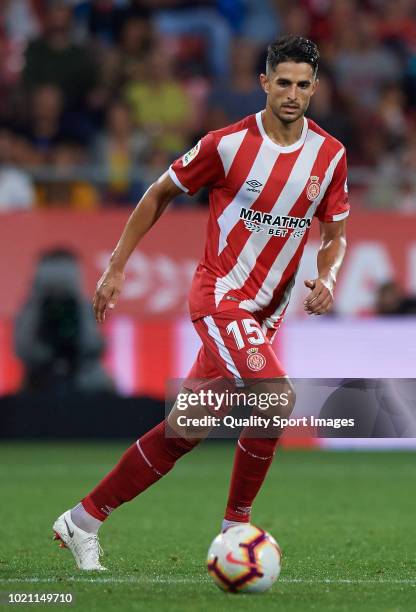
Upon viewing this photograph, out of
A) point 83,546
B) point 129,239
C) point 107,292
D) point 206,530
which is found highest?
point 129,239

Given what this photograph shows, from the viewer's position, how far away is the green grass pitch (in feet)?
16.4

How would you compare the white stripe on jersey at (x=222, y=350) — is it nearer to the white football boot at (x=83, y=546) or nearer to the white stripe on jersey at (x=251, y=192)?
the white stripe on jersey at (x=251, y=192)

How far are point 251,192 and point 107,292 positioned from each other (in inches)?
30.1

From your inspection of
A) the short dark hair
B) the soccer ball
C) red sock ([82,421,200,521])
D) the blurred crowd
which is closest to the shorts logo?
red sock ([82,421,200,521])

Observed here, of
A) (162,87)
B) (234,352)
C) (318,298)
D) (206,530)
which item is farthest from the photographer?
(162,87)

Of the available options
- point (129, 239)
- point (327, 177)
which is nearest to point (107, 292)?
point (129, 239)

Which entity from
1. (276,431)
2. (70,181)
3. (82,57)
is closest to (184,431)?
(276,431)

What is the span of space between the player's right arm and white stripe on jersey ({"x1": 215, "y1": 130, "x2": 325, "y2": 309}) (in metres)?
0.33

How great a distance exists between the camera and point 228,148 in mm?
5688

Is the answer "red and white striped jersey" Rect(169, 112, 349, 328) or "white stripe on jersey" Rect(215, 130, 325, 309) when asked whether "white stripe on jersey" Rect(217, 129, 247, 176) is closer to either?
"red and white striped jersey" Rect(169, 112, 349, 328)

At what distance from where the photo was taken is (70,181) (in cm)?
1292

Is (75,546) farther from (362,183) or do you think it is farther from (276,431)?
(362,183)

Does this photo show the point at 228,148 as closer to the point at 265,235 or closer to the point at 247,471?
the point at 265,235

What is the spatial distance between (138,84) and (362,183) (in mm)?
2527
